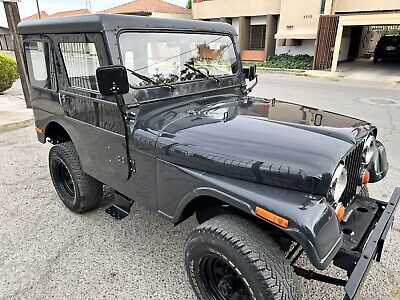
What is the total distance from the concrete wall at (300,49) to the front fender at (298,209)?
18895 millimetres

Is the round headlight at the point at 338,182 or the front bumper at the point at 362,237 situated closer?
the front bumper at the point at 362,237

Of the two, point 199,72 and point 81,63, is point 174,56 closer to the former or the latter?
point 199,72

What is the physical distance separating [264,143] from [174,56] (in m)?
1.31

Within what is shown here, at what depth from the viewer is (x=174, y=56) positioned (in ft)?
9.33

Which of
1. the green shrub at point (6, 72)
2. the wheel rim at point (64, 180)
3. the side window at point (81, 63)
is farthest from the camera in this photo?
the green shrub at point (6, 72)

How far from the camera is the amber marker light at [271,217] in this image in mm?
1673

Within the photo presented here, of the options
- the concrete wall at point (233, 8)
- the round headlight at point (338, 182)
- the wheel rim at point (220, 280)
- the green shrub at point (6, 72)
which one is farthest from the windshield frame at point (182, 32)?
the concrete wall at point (233, 8)

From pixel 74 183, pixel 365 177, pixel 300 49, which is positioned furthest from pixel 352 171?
pixel 300 49

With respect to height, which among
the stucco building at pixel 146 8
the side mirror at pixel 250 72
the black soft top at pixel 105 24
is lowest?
Answer: the side mirror at pixel 250 72

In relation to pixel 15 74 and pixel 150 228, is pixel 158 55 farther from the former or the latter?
pixel 15 74

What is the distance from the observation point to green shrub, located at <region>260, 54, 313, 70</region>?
58.7 ft

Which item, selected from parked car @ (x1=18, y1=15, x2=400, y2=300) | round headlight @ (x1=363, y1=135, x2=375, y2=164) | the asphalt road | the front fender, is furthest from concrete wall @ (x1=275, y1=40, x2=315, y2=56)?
the front fender

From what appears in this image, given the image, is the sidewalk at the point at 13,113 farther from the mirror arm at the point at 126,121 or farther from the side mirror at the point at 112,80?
the side mirror at the point at 112,80

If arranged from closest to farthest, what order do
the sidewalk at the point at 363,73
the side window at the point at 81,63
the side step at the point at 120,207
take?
the side window at the point at 81,63 → the side step at the point at 120,207 → the sidewalk at the point at 363,73
